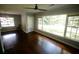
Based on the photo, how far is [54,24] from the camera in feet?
3.31

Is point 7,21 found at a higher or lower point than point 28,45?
higher

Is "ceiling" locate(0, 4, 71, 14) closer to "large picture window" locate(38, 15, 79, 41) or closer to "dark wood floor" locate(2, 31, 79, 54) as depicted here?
"large picture window" locate(38, 15, 79, 41)

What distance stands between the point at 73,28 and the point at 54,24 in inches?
10.1

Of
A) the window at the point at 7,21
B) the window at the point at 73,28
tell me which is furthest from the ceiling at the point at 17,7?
the window at the point at 73,28

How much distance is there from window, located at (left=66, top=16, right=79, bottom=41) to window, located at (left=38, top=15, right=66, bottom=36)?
8 cm

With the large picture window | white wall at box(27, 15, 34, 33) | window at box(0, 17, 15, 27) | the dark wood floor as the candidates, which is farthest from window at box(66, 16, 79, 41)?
window at box(0, 17, 15, 27)

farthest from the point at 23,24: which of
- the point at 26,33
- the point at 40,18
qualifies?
the point at 40,18

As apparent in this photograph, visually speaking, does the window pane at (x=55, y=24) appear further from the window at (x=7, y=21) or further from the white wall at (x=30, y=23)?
the window at (x=7, y=21)

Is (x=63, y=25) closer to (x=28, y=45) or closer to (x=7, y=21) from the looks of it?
(x=28, y=45)

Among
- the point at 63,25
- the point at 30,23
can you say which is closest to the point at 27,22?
the point at 30,23

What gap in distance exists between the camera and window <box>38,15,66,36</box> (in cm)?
98

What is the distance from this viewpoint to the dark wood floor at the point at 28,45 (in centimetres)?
102
